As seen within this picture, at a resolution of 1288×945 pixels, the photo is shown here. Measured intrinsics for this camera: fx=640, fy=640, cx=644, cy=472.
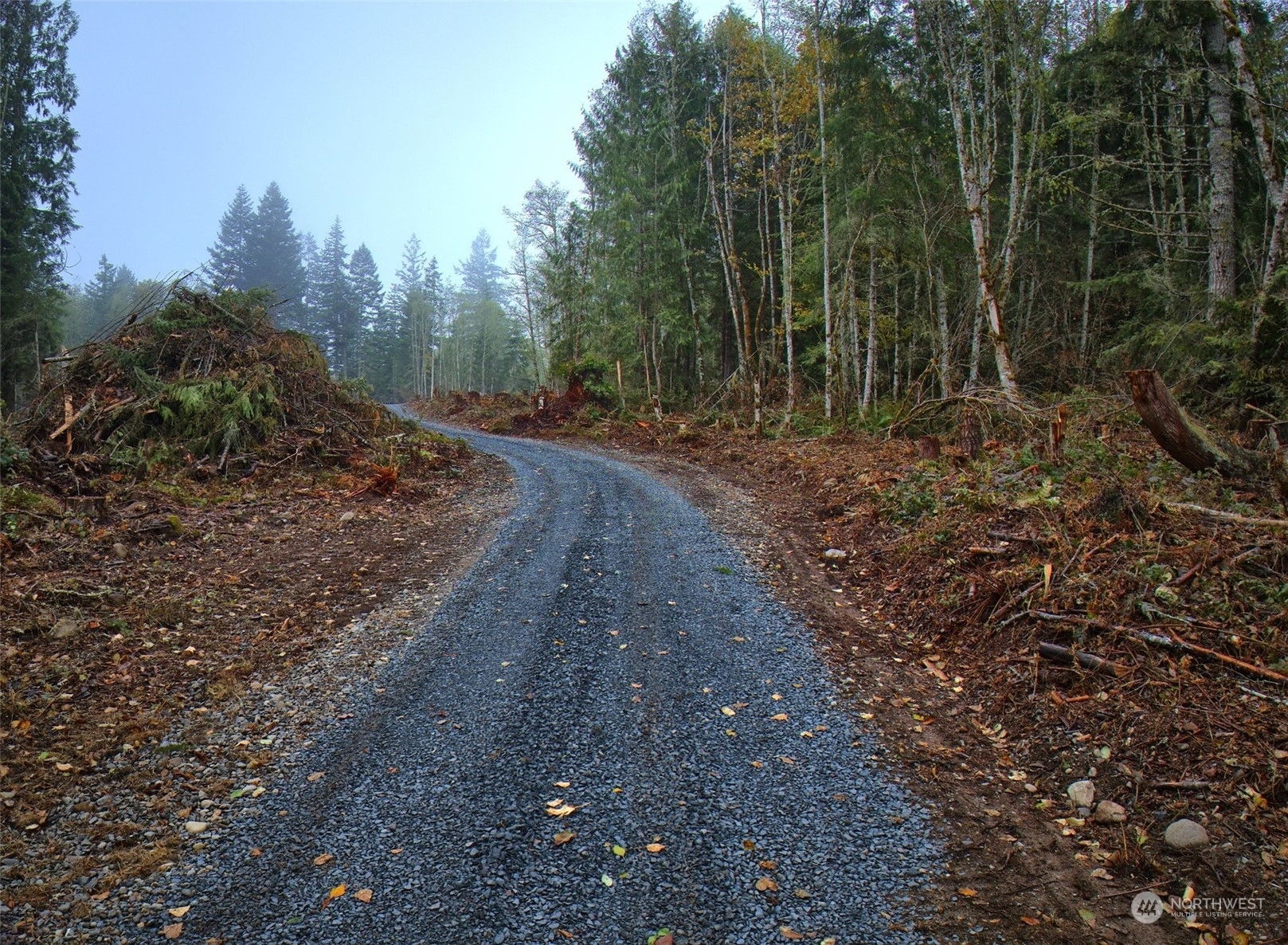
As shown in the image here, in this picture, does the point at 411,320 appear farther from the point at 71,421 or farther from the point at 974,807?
the point at 974,807

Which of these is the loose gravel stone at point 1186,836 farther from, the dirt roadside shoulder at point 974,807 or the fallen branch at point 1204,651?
the fallen branch at point 1204,651

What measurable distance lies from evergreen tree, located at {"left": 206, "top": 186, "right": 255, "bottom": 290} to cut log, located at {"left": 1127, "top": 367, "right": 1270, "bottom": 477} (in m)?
58.4

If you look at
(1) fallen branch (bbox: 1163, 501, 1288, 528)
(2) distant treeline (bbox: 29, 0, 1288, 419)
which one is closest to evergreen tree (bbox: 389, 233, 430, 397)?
(2) distant treeline (bbox: 29, 0, 1288, 419)

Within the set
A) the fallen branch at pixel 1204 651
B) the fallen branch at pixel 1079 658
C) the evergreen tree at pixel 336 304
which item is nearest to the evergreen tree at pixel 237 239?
the evergreen tree at pixel 336 304

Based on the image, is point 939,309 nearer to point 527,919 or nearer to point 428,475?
point 428,475

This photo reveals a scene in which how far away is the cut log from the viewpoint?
5.47m

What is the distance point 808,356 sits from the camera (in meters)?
20.3

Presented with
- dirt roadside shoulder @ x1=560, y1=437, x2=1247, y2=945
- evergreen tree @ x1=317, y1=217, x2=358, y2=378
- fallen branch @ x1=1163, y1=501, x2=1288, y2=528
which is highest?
evergreen tree @ x1=317, y1=217, x2=358, y2=378

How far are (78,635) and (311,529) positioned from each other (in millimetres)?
3470

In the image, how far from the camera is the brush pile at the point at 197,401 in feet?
32.3

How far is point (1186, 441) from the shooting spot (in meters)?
5.61

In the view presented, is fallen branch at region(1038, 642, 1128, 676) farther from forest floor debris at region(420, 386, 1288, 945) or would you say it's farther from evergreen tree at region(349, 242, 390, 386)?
evergreen tree at region(349, 242, 390, 386)

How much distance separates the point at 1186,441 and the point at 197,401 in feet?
43.1

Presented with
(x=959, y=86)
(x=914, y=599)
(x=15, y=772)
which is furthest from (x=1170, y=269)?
(x=15, y=772)
